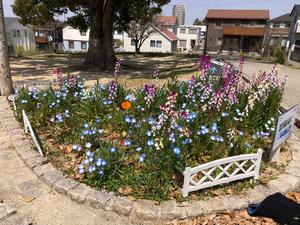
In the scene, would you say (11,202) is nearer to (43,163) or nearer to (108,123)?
(43,163)

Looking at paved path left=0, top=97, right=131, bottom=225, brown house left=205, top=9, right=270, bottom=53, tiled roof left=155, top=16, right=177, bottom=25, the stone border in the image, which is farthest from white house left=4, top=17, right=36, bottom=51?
the stone border

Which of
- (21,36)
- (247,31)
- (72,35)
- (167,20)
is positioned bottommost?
(21,36)

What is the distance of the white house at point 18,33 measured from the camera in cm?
4216

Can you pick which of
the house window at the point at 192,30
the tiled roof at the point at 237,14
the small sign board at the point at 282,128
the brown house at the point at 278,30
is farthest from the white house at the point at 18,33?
the small sign board at the point at 282,128

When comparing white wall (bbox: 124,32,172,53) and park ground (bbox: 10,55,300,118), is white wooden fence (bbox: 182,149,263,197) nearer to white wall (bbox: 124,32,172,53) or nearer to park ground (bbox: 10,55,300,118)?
park ground (bbox: 10,55,300,118)

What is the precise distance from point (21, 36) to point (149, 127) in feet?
152

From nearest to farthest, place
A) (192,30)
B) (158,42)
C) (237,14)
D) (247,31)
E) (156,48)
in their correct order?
1. (158,42)
2. (156,48)
3. (247,31)
4. (237,14)
5. (192,30)

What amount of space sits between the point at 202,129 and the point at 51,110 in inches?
114

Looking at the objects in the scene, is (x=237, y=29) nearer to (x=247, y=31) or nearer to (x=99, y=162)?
(x=247, y=31)

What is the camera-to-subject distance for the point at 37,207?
308cm

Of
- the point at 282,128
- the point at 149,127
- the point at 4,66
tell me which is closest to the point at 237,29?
the point at 4,66

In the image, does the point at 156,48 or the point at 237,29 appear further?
the point at 237,29

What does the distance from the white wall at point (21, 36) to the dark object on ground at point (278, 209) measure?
1748 inches

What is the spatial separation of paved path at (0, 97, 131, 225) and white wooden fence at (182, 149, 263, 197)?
857 millimetres
